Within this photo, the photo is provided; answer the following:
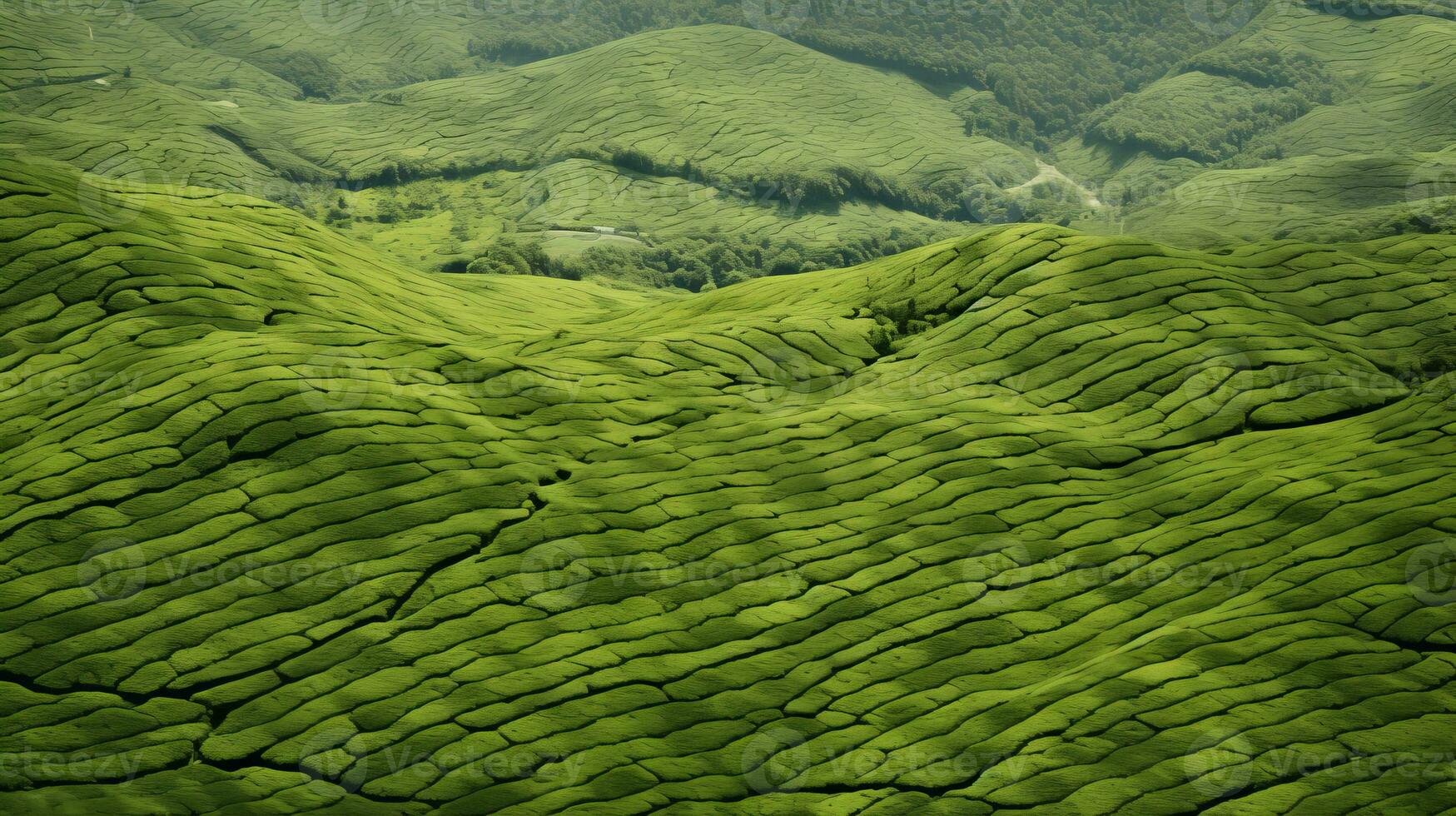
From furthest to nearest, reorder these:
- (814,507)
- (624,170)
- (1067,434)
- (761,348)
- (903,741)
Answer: (624,170) → (761,348) → (1067,434) → (814,507) → (903,741)

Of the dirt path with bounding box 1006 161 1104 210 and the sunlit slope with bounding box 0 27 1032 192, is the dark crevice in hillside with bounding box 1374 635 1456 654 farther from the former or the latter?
the dirt path with bounding box 1006 161 1104 210

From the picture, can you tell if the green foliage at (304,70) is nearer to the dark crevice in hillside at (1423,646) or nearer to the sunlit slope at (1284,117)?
the sunlit slope at (1284,117)

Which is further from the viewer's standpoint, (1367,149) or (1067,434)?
(1367,149)

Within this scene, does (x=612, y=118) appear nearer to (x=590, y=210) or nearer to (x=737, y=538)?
(x=590, y=210)

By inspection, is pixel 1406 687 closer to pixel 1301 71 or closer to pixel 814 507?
pixel 814 507

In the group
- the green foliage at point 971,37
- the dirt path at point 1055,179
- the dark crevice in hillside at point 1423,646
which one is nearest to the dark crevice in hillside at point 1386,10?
the green foliage at point 971,37

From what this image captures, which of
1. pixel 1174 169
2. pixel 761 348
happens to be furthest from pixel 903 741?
pixel 1174 169
